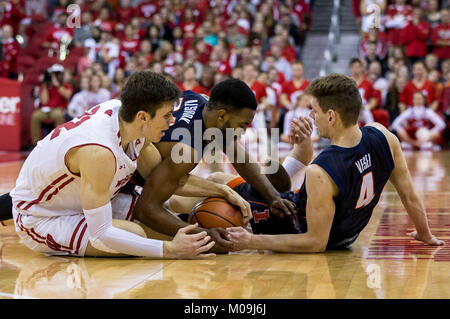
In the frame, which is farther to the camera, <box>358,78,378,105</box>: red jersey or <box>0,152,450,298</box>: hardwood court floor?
<box>358,78,378,105</box>: red jersey

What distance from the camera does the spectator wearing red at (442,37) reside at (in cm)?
1336

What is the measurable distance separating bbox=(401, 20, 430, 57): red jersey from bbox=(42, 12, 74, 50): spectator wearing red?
767 centimetres

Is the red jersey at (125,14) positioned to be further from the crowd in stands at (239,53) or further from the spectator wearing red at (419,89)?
the spectator wearing red at (419,89)

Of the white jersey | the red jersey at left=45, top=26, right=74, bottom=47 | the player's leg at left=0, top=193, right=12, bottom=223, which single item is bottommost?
the player's leg at left=0, top=193, right=12, bottom=223

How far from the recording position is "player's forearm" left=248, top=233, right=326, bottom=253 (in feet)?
12.7

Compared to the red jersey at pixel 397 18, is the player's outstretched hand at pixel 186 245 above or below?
below

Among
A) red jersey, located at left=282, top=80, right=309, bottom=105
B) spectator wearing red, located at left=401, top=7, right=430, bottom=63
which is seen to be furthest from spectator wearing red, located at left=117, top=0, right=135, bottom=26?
spectator wearing red, located at left=401, top=7, right=430, bottom=63

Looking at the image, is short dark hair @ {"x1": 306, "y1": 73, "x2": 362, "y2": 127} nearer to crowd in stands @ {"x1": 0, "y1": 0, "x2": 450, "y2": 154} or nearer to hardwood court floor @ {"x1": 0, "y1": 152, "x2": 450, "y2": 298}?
hardwood court floor @ {"x1": 0, "y1": 152, "x2": 450, "y2": 298}

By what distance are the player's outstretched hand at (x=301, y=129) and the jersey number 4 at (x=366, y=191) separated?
2.55 ft

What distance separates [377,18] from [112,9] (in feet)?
23.2

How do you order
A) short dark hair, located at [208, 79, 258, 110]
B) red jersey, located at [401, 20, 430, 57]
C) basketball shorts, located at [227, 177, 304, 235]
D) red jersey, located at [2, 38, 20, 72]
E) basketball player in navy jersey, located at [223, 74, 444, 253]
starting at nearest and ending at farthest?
basketball player in navy jersey, located at [223, 74, 444, 253] < short dark hair, located at [208, 79, 258, 110] < basketball shorts, located at [227, 177, 304, 235] < red jersey, located at [401, 20, 430, 57] < red jersey, located at [2, 38, 20, 72]

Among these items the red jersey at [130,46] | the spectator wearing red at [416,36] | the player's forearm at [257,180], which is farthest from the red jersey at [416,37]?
the player's forearm at [257,180]

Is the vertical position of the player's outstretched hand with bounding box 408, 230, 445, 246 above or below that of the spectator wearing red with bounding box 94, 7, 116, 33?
below
